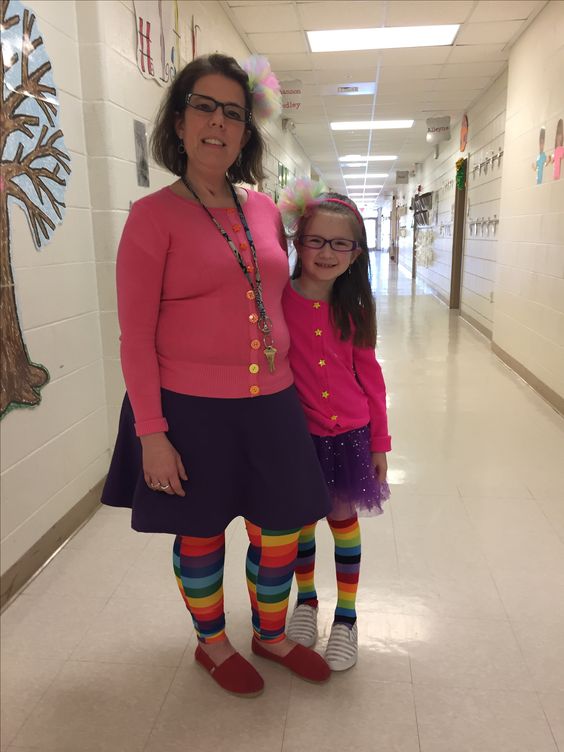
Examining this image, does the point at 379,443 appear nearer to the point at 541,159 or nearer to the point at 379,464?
the point at 379,464

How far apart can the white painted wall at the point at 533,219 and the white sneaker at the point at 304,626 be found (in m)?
2.93

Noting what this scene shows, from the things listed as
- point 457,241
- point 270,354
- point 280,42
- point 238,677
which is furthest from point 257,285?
point 457,241

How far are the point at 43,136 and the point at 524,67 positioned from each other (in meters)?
4.48

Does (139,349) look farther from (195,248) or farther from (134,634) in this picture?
(134,634)

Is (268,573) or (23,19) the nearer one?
(268,573)

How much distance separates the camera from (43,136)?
207 centimetres

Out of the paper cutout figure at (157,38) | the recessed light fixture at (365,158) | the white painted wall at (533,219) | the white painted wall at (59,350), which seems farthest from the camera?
the recessed light fixture at (365,158)

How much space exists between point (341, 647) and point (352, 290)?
991mm

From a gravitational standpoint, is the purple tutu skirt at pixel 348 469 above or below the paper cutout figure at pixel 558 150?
below

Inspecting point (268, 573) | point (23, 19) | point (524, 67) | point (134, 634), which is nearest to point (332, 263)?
point (268, 573)

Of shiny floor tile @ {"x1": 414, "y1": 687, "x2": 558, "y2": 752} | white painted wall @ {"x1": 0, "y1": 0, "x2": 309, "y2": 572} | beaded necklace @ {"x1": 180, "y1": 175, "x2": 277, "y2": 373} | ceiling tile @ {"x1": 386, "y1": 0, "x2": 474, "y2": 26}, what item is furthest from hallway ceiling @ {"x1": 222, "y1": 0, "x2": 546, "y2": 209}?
shiny floor tile @ {"x1": 414, "y1": 687, "x2": 558, "y2": 752}

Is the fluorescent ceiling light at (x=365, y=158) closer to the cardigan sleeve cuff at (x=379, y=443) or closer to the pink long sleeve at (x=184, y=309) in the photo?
the cardigan sleeve cuff at (x=379, y=443)

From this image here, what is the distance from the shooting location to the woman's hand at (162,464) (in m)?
1.27

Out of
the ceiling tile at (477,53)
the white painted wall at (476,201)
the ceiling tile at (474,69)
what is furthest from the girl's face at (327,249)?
the ceiling tile at (474,69)
